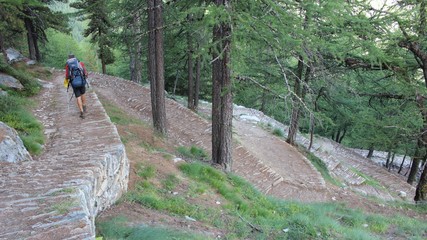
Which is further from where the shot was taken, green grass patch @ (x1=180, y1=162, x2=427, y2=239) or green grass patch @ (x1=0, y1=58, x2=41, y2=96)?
green grass patch @ (x1=0, y1=58, x2=41, y2=96)

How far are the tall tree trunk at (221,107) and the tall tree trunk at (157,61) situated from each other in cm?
292

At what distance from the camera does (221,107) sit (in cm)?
840

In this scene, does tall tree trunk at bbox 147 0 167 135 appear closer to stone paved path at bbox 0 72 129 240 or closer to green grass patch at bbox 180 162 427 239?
stone paved path at bbox 0 72 129 240

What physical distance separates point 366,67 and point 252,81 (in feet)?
15.8

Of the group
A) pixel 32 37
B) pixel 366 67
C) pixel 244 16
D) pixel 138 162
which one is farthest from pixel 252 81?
pixel 32 37

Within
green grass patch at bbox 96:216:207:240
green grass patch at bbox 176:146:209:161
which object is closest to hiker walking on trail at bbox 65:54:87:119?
green grass patch at bbox 176:146:209:161

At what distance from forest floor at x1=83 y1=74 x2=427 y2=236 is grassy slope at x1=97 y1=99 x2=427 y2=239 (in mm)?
77

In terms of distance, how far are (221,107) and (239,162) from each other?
4017mm

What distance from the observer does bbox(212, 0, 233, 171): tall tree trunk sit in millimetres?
7801

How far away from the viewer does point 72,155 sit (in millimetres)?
5711

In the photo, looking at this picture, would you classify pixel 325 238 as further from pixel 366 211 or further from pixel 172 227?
pixel 366 211

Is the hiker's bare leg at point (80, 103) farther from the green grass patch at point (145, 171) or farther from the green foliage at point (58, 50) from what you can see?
the green foliage at point (58, 50)

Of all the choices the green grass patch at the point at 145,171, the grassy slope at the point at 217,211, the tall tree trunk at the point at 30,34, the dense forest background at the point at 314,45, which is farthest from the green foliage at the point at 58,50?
the green grass patch at the point at 145,171

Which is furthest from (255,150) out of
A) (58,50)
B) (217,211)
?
(58,50)
